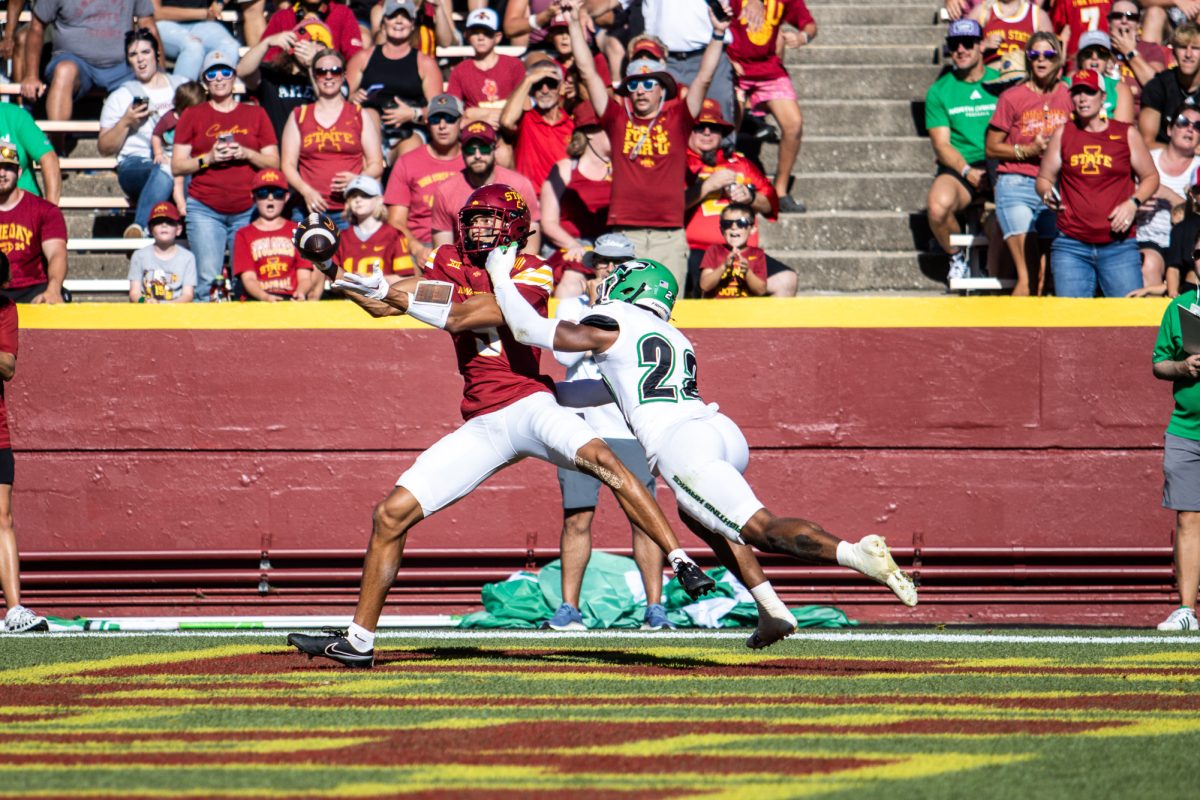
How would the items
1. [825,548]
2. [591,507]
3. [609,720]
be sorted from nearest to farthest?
1. [609,720]
2. [825,548]
3. [591,507]

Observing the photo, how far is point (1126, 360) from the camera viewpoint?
11133mm

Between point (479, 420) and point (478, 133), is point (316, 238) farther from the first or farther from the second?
point (478, 133)

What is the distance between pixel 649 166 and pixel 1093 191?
2955 millimetres

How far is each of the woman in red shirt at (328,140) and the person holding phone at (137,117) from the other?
128cm

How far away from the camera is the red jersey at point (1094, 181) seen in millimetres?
11672

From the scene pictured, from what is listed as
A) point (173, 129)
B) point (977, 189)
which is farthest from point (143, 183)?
point (977, 189)

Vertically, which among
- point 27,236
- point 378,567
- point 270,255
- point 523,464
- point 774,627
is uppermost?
point 27,236

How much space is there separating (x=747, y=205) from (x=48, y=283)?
4.83 metres

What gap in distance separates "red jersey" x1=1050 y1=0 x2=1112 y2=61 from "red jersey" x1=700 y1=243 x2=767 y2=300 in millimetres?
4004

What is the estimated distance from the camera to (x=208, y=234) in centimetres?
1290

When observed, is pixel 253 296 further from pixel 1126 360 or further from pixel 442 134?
pixel 1126 360

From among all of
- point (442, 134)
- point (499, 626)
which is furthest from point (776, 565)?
point (442, 134)

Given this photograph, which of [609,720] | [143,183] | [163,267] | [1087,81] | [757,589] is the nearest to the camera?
[609,720]

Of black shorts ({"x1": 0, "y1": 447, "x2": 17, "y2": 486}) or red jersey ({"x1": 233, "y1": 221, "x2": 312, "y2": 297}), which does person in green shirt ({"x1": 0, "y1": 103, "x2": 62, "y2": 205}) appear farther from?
black shorts ({"x1": 0, "y1": 447, "x2": 17, "y2": 486})
